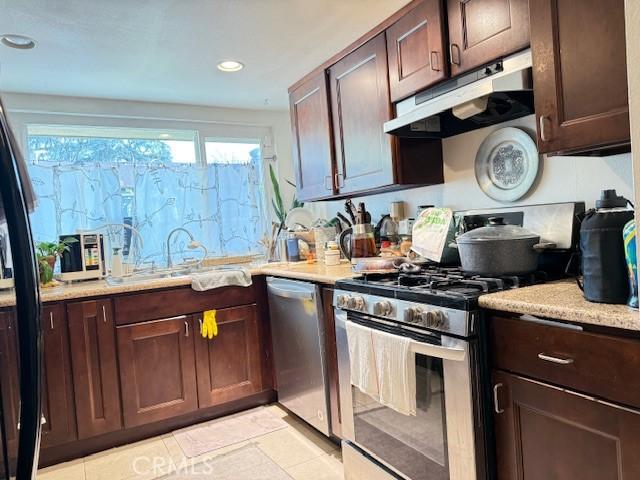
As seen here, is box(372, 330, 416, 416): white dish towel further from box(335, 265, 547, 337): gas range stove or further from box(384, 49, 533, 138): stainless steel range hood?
box(384, 49, 533, 138): stainless steel range hood

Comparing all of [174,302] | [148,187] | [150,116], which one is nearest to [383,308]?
[174,302]

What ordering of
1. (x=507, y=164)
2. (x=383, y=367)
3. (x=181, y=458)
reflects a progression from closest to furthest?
(x=383, y=367) < (x=507, y=164) < (x=181, y=458)

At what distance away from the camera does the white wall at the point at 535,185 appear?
64.6 inches

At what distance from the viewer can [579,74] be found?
1277 mm

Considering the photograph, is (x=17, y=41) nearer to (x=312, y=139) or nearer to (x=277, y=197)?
(x=312, y=139)

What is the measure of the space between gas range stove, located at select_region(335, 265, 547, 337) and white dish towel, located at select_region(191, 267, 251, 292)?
3.18ft

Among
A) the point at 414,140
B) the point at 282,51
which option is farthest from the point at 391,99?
the point at 282,51

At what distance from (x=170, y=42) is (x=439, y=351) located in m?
2.14

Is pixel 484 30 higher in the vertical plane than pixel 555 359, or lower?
higher

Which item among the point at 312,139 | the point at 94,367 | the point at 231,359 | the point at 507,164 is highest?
the point at 312,139

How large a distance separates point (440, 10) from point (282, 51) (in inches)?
43.3

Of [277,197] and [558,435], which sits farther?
[277,197]

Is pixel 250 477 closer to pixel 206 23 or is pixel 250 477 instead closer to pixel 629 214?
pixel 629 214

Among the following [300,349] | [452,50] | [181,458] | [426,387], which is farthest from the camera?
[300,349]
